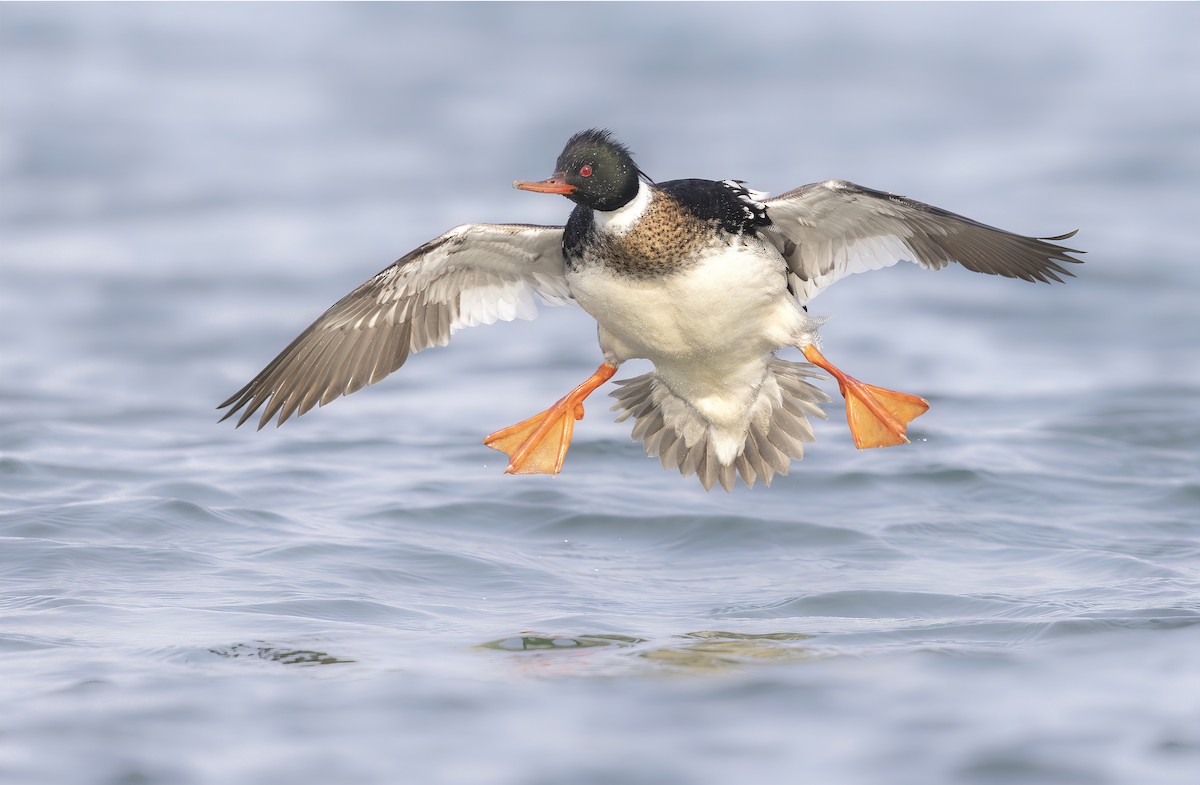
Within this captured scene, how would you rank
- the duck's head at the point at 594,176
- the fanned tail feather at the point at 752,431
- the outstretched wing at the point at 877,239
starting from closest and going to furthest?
1. the duck's head at the point at 594,176
2. the outstretched wing at the point at 877,239
3. the fanned tail feather at the point at 752,431

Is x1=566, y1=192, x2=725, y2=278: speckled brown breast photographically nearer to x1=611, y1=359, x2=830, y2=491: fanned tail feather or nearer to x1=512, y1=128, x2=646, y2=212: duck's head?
x1=512, y1=128, x2=646, y2=212: duck's head

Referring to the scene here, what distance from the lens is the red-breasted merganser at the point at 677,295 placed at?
278 inches

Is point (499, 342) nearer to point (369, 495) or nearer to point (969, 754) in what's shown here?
point (369, 495)

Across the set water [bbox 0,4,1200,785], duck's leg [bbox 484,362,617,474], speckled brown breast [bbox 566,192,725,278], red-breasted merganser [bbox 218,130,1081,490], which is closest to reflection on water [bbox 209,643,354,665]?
water [bbox 0,4,1200,785]

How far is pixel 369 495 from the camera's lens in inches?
368

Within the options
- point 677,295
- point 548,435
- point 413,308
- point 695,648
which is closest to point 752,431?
point 548,435

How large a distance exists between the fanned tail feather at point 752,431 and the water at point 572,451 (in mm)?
482

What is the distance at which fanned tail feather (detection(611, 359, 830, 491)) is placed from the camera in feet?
27.1

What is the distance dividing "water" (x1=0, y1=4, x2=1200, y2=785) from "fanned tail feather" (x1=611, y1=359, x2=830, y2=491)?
0.48 m

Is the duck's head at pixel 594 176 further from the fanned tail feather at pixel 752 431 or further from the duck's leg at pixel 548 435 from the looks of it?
the fanned tail feather at pixel 752 431

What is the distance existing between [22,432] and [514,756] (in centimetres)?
652

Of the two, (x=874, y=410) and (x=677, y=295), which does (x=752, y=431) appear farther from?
(x=677, y=295)

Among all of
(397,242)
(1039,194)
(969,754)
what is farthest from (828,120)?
(969,754)

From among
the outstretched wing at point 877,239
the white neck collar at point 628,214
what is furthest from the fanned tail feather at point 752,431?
the white neck collar at point 628,214
